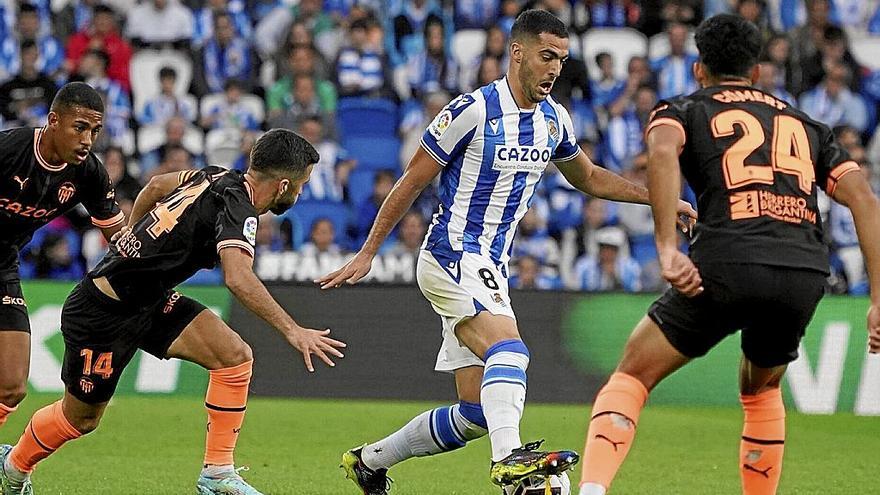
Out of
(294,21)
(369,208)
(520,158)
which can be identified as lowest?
(369,208)

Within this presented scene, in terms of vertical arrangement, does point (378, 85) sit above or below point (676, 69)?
below

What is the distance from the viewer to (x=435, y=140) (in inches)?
268

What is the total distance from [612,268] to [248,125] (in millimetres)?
5015

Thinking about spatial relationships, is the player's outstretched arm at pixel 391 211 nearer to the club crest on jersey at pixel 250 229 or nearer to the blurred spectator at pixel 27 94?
the club crest on jersey at pixel 250 229

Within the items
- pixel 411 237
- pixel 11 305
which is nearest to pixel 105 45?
pixel 411 237

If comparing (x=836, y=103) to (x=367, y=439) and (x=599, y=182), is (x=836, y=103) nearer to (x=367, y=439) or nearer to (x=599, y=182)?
(x=367, y=439)

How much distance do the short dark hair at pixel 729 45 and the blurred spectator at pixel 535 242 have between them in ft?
31.0

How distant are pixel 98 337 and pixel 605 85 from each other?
1157cm

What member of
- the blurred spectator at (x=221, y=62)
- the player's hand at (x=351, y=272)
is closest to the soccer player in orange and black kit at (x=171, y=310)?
the player's hand at (x=351, y=272)

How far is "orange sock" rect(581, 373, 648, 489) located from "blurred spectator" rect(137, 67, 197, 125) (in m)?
12.1

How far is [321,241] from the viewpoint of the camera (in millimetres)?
14734

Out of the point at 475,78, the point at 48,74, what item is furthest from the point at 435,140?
the point at 48,74

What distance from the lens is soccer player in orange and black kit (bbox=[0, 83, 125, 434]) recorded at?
7.22 metres

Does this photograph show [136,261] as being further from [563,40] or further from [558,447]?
[558,447]
